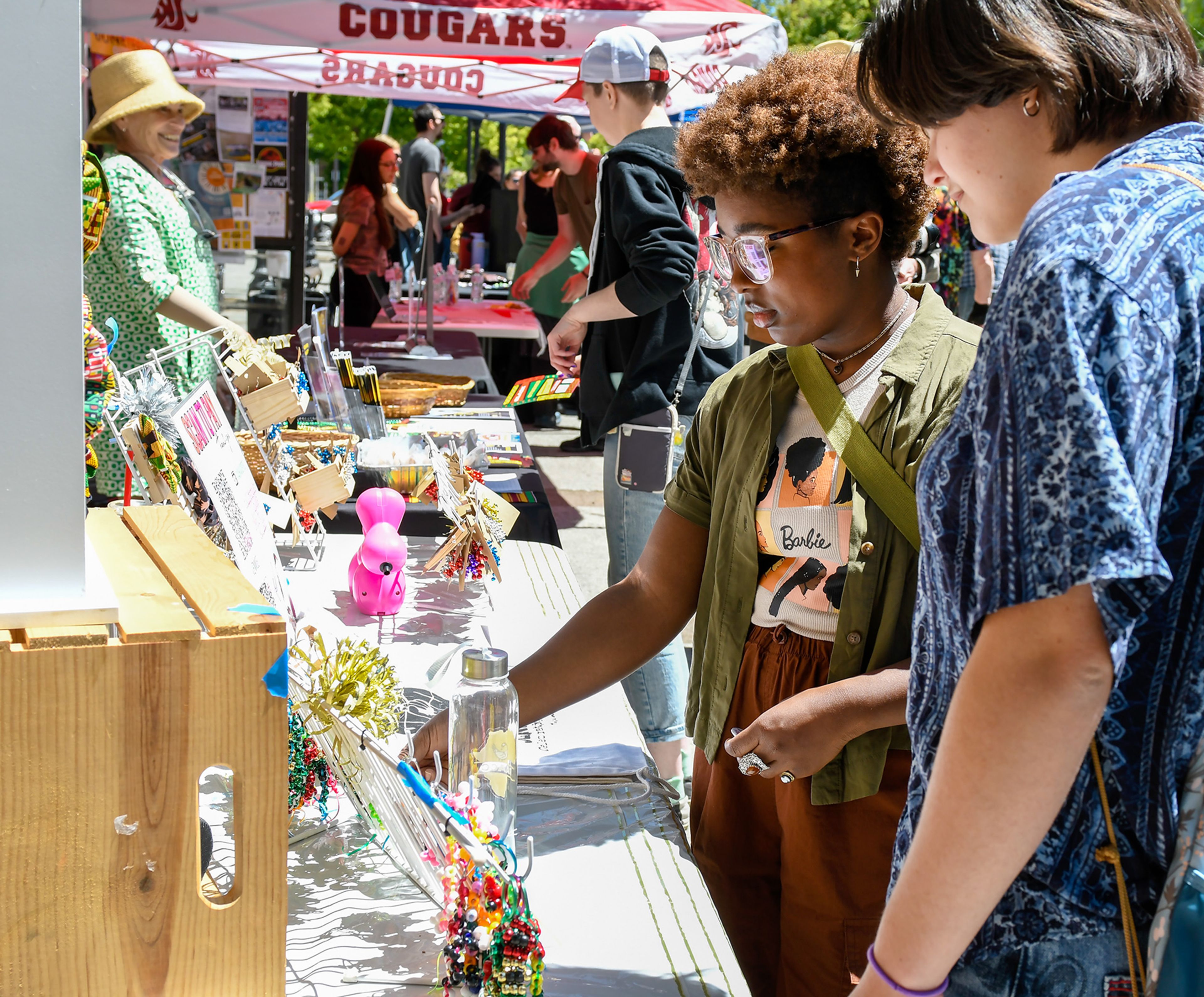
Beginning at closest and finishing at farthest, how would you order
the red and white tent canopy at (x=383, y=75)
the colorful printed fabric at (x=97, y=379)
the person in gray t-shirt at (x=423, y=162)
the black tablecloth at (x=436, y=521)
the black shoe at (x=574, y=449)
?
the colorful printed fabric at (x=97, y=379) < the black tablecloth at (x=436, y=521) < the red and white tent canopy at (x=383, y=75) < the black shoe at (x=574, y=449) < the person in gray t-shirt at (x=423, y=162)

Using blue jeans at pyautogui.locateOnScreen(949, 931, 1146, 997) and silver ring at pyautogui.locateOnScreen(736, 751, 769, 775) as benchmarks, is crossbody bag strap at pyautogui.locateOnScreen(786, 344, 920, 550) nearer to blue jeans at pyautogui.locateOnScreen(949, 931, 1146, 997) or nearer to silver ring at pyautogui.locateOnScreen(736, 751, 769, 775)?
silver ring at pyautogui.locateOnScreen(736, 751, 769, 775)

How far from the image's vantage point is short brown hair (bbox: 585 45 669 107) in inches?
131

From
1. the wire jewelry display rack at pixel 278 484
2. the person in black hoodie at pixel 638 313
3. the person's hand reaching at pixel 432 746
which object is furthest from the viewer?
the person in black hoodie at pixel 638 313

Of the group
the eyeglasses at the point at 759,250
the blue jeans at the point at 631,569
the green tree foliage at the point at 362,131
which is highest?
the green tree foliage at the point at 362,131

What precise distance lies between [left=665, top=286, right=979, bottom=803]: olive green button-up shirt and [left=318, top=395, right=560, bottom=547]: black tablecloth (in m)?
1.04

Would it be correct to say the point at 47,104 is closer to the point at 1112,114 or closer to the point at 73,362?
the point at 73,362

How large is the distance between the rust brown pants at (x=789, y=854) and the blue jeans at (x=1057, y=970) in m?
0.50

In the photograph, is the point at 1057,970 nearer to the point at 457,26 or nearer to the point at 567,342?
the point at 567,342

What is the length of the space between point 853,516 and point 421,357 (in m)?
4.25

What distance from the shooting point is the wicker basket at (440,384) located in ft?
13.4

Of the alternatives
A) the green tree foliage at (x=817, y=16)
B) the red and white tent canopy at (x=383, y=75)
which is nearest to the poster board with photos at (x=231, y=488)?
the red and white tent canopy at (x=383, y=75)

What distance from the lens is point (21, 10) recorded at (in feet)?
2.87

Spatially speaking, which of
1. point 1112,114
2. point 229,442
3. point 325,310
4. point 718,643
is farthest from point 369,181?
point 1112,114

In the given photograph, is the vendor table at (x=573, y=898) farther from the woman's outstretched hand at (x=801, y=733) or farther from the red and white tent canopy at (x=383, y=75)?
the red and white tent canopy at (x=383, y=75)
